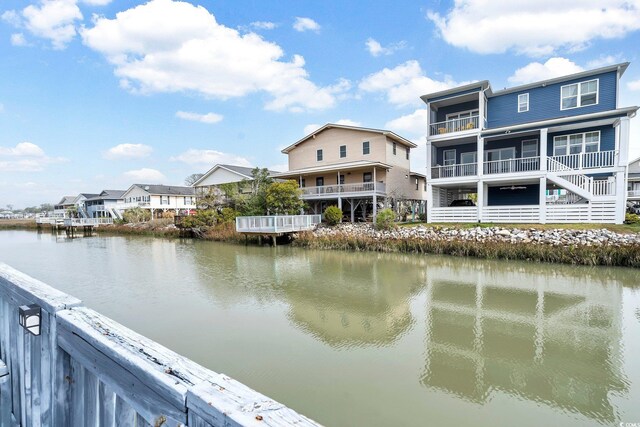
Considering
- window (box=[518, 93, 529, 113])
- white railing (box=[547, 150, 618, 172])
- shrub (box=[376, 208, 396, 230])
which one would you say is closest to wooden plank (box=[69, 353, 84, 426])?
shrub (box=[376, 208, 396, 230])

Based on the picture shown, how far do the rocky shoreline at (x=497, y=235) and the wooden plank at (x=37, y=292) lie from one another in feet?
53.8

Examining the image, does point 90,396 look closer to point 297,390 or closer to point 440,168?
point 297,390

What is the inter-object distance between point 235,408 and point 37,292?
190cm

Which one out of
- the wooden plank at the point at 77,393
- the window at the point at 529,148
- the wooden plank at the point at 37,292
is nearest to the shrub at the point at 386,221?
the window at the point at 529,148

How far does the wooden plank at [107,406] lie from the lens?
5.09 feet

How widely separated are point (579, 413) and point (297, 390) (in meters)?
3.71

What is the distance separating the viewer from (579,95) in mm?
19062

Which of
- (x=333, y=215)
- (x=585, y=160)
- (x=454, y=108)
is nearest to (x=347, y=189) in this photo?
(x=333, y=215)

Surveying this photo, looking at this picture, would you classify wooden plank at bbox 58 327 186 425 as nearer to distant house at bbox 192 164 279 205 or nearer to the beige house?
the beige house

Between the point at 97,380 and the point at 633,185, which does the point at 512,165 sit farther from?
the point at 633,185

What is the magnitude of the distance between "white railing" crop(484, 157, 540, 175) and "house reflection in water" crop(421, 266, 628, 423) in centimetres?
1045

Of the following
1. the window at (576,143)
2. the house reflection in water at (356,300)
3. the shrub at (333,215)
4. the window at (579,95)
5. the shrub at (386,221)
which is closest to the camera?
the house reflection in water at (356,300)

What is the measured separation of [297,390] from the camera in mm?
4781

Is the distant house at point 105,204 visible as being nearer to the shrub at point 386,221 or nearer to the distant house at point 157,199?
the distant house at point 157,199
